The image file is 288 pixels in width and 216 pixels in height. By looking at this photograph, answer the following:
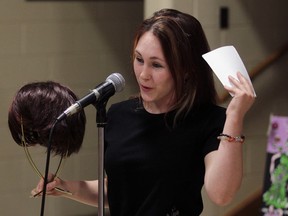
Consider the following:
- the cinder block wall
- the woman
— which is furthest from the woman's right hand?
the cinder block wall

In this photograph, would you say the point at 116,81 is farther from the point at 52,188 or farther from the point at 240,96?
the point at 52,188

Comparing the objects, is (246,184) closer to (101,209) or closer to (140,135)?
(140,135)

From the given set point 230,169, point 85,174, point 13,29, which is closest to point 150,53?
point 230,169

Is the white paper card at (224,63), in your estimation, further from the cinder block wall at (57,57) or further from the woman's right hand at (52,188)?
the cinder block wall at (57,57)

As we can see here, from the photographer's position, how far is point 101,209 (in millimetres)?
1566

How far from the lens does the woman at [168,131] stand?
1.68 meters

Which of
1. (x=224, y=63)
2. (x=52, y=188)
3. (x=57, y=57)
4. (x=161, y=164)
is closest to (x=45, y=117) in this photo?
(x=52, y=188)

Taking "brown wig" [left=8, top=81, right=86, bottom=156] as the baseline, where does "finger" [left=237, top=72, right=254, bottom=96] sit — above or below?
above

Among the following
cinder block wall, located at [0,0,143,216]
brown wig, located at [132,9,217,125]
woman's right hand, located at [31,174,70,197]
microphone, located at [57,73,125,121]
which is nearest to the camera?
microphone, located at [57,73,125,121]

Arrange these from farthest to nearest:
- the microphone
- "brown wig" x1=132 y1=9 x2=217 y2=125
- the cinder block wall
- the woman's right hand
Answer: the cinder block wall → the woman's right hand → "brown wig" x1=132 y1=9 x2=217 y2=125 → the microphone

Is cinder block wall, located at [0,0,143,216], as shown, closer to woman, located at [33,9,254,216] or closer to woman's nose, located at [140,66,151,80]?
→ woman, located at [33,9,254,216]

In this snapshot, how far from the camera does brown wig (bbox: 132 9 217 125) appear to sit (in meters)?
1.67

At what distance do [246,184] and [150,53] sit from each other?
2001 mm

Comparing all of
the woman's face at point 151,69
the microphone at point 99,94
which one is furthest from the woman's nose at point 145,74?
the microphone at point 99,94
